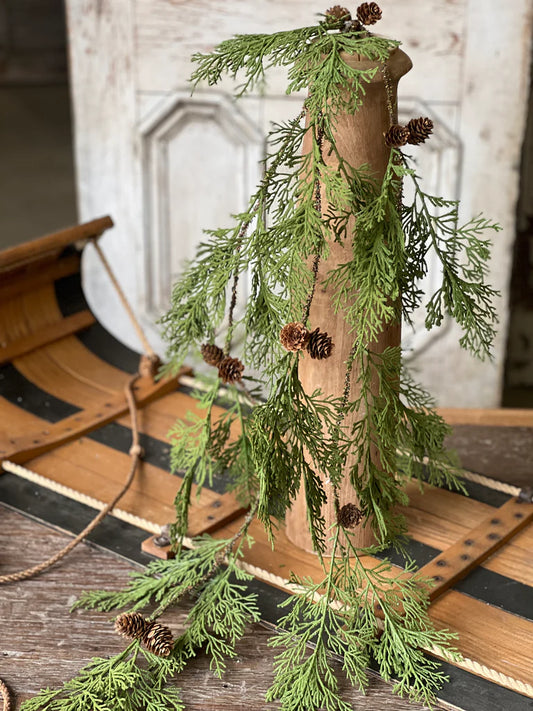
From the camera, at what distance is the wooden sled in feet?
3.58

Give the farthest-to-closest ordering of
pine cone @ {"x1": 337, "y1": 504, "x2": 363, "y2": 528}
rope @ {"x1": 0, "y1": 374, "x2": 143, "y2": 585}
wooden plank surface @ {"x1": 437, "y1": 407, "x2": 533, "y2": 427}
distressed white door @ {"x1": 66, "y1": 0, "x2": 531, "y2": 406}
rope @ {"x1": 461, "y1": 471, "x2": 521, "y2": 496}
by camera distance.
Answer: distressed white door @ {"x1": 66, "y1": 0, "x2": 531, "y2": 406}, wooden plank surface @ {"x1": 437, "y1": 407, "x2": 533, "y2": 427}, rope @ {"x1": 461, "y1": 471, "x2": 521, "y2": 496}, rope @ {"x1": 0, "y1": 374, "x2": 143, "y2": 585}, pine cone @ {"x1": 337, "y1": 504, "x2": 363, "y2": 528}

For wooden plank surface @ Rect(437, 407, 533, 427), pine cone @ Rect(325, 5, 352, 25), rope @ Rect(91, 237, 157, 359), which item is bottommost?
wooden plank surface @ Rect(437, 407, 533, 427)

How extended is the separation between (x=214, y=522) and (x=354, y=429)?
0.28 metres

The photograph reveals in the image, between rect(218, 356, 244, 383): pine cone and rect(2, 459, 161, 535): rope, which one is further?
rect(2, 459, 161, 535): rope

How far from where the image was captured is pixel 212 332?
1.19 m

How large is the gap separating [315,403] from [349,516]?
137 millimetres

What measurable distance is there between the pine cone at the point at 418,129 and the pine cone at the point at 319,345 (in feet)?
0.76

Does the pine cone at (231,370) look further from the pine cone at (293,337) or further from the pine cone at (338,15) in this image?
the pine cone at (338,15)

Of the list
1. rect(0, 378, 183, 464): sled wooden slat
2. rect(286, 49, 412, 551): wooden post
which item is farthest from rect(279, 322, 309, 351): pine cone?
rect(0, 378, 183, 464): sled wooden slat

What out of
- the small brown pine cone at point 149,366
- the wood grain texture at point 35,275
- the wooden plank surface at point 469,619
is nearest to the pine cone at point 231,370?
the wooden plank surface at point 469,619

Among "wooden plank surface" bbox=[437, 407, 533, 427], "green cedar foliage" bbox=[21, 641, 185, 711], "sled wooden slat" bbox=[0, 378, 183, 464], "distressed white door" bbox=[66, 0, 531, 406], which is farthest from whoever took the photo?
"distressed white door" bbox=[66, 0, 531, 406]

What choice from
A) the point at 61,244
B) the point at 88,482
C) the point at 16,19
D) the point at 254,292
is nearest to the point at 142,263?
the point at 61,244

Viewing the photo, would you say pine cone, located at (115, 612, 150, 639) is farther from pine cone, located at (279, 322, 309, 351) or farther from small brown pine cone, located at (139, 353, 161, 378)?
small brown pine cone, located at (139, 353, 161, 378)

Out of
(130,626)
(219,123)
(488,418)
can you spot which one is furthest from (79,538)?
(219,123)
